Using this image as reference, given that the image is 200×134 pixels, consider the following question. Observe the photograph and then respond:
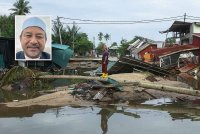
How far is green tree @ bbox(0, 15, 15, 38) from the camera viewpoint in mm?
67562

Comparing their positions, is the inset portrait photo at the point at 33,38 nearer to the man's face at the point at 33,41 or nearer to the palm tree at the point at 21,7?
the man's face at the point at 33,41

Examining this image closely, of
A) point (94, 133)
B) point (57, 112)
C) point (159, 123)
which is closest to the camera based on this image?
point (94, 133)

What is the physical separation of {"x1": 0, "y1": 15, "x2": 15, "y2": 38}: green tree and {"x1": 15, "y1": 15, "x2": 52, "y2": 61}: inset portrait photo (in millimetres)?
35056

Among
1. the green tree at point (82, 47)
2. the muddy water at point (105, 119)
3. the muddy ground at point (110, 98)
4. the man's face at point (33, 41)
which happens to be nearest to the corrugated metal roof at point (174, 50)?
the man's face at point (33, 41)

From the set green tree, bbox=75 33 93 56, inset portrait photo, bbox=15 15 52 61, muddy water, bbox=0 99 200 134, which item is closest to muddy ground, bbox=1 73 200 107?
muddy water, bbox=0 99 200 134

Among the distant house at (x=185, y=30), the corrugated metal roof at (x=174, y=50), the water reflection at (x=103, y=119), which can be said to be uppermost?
the distant house at (x=185, y=30)

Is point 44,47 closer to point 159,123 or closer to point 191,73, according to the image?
point 191,73

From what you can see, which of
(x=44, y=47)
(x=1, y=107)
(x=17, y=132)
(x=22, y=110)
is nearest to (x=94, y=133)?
(x=17, y=132)

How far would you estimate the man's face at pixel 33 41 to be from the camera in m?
32.2

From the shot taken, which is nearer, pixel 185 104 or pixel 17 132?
pixel 17 132

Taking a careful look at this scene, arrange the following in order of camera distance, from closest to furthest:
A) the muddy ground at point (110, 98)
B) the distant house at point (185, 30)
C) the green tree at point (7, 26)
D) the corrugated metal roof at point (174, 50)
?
the muddy ground at point (110, 98) < the corrugated metal roof at point (174, 50) < the distant house at point (185, 30) < the green tree at point (7, 26)

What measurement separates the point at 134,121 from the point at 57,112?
2.71 m

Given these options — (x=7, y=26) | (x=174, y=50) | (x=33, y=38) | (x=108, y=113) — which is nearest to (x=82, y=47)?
(x=7, y=26)

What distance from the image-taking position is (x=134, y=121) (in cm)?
1123
